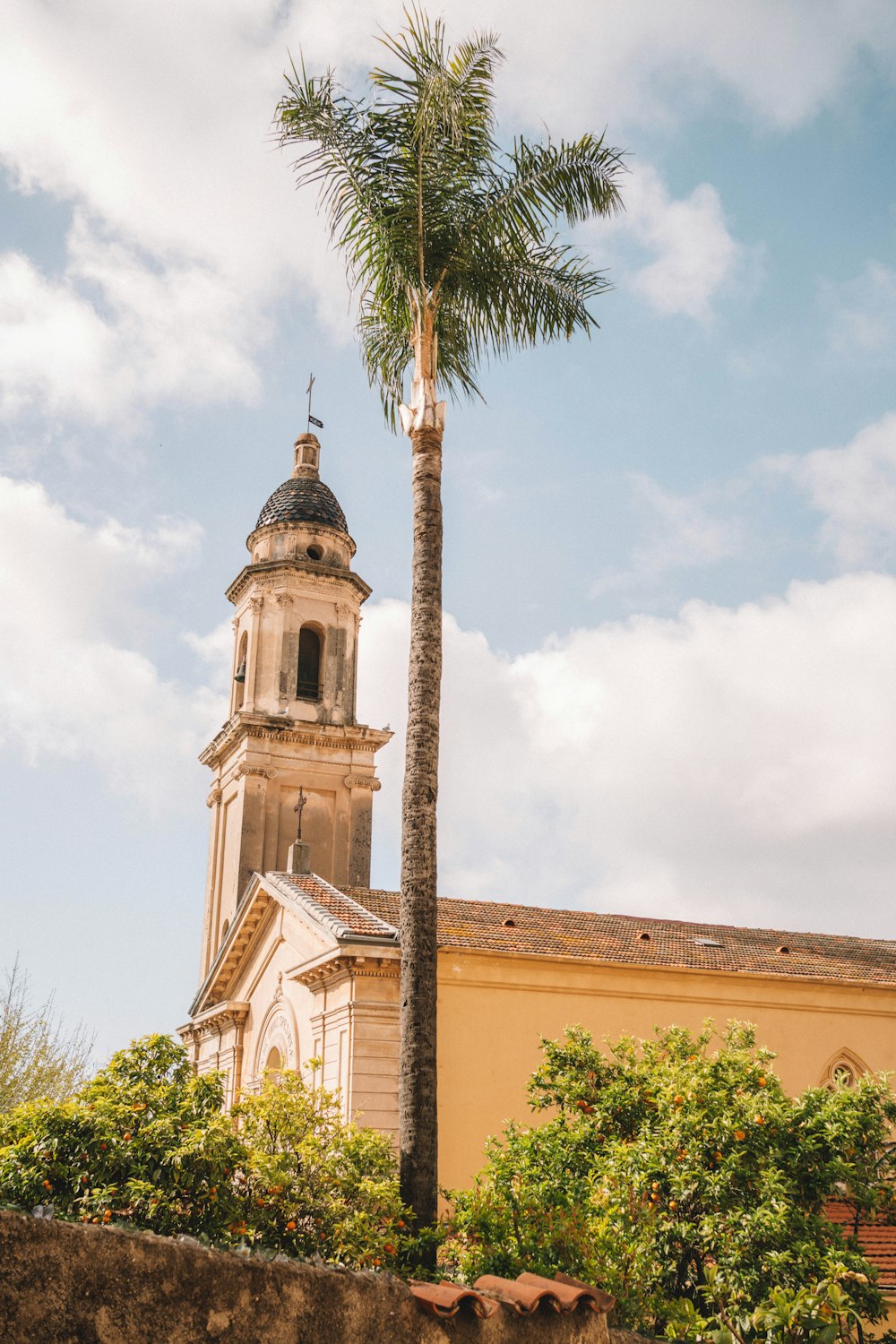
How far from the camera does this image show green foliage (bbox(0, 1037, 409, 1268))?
9969 millimetres

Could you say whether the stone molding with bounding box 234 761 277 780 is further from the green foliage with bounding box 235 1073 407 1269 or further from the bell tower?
the green foliage with bounding box 235 1073 407 1269

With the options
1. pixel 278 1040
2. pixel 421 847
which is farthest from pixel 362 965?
pixel 421 847

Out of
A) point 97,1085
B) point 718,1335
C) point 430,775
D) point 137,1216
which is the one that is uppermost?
point 430,775

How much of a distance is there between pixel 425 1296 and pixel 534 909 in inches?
727

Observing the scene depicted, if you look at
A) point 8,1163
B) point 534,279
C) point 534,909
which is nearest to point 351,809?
point 534,909

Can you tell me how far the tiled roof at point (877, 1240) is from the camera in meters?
15.8

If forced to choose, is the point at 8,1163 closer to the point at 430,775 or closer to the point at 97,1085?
the point at 97,1085

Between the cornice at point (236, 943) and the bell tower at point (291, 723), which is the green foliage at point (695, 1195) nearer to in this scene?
the cornice at point (236, 943)

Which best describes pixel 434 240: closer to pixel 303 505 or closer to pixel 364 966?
pixel 364 966

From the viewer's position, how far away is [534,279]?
15.1 meters

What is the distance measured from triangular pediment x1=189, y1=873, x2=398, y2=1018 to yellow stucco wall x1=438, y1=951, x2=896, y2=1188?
5.63 feet

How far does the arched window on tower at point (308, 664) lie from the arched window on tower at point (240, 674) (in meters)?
1.79

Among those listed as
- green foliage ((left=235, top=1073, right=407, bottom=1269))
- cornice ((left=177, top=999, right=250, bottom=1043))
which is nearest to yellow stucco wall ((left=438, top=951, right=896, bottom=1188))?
cornice ((left=177, top=999, right=250, bottom=1043))

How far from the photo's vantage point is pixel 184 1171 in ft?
33.0
